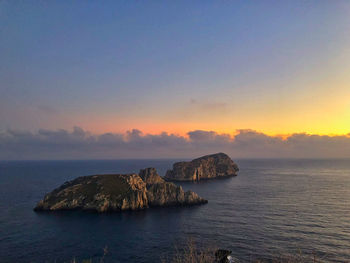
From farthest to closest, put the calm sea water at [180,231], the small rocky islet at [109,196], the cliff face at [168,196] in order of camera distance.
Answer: the cliff face at [168,196] → the small rocky islet at [109,196] → the calm sea water at [180,231]

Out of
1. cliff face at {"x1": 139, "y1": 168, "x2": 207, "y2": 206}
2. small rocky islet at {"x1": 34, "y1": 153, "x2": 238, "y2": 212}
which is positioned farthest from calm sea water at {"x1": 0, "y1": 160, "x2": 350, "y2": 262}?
cliff face at {"x1": 139, "y1": 168, "x2": 207, "y2": 206}

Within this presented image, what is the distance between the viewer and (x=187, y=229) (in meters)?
80.2

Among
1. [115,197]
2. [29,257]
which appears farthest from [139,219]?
[29,257]

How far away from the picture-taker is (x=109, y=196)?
4500 inches

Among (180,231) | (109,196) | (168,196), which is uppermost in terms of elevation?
(109,196)

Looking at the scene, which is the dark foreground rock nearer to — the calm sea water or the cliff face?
the cliff face

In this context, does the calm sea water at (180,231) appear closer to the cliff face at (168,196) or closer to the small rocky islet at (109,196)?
the small rocky islet at (109,196)

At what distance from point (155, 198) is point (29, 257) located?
66937 millimetres

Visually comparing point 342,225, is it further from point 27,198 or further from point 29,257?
point 27,198

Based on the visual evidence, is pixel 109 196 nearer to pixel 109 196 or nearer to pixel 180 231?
pixel 109 196

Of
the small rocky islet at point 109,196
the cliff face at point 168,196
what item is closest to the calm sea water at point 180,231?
the small rocky islet at point 109,196

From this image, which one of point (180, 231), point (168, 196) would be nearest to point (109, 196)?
point (168, 196)

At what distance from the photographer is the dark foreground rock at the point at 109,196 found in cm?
10981

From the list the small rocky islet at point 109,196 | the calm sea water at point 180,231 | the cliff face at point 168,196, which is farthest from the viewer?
the cliff face at point 168,196
